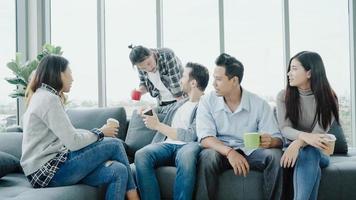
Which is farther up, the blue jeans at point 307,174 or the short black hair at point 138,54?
the short black hair at point 138,54

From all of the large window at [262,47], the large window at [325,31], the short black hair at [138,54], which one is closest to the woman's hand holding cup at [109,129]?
the short black hair at [138,54]

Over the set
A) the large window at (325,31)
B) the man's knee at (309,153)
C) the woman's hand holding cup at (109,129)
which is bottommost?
the man's knee at (309,153)

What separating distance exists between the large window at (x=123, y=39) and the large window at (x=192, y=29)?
247 millimetres

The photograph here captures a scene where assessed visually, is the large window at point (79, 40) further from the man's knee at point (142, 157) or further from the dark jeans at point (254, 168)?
the dark jeans at point (254, 168)

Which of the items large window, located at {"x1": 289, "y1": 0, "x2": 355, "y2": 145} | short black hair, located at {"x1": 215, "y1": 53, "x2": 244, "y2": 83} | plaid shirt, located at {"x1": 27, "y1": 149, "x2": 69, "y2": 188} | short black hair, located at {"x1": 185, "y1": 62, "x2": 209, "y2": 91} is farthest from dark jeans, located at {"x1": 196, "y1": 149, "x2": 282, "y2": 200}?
large window, located at {"x1": 289, "y1": 0, "x2": 355, "y2": 145}

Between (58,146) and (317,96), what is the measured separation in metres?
1.55

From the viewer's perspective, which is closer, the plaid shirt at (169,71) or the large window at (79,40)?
the plaid shirt at (169,71)

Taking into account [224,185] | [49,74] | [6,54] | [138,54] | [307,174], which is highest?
[6,54]

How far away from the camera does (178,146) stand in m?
2.51

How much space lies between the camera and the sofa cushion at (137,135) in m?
2.87

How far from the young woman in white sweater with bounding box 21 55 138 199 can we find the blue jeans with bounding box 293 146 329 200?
3.05ft

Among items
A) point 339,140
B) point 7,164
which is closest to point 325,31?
point 339,140

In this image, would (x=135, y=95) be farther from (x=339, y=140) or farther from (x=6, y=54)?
(x=6, y=54)

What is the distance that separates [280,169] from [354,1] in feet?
9.30
